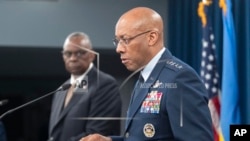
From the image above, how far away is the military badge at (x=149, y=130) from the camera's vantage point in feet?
4.16

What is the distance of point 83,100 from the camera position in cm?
152

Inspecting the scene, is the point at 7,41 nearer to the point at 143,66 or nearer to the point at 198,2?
the point at 143,66

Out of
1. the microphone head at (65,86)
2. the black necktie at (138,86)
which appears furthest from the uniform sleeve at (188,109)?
the microphone head at (65,86)

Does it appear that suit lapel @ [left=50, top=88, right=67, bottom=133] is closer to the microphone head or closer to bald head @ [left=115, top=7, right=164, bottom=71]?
the microphone head

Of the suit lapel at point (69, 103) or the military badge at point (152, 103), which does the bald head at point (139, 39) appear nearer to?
the military badge at point (152, 103)

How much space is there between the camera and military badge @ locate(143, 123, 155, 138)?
1.27 meters

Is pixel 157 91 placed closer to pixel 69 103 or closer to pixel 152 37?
pixel 152 37

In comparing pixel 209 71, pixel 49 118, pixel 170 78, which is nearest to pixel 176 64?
pixel 170 78

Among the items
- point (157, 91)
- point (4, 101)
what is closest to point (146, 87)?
point (157, 91)

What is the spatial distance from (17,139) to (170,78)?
457 millimetres

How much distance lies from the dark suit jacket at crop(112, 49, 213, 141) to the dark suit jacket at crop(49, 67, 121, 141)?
0.16 m

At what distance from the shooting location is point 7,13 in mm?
1539

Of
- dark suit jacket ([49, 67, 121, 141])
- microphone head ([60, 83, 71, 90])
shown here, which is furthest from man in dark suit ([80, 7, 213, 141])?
microphone head ([60, 83, 71, 90])

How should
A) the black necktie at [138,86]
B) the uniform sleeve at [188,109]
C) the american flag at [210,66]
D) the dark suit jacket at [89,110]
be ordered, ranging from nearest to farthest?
the uniform sleeve at [188,109] → the black necktie at [138,86] → the dark suit jacket at [89,110] → the american flag at [210,66]
